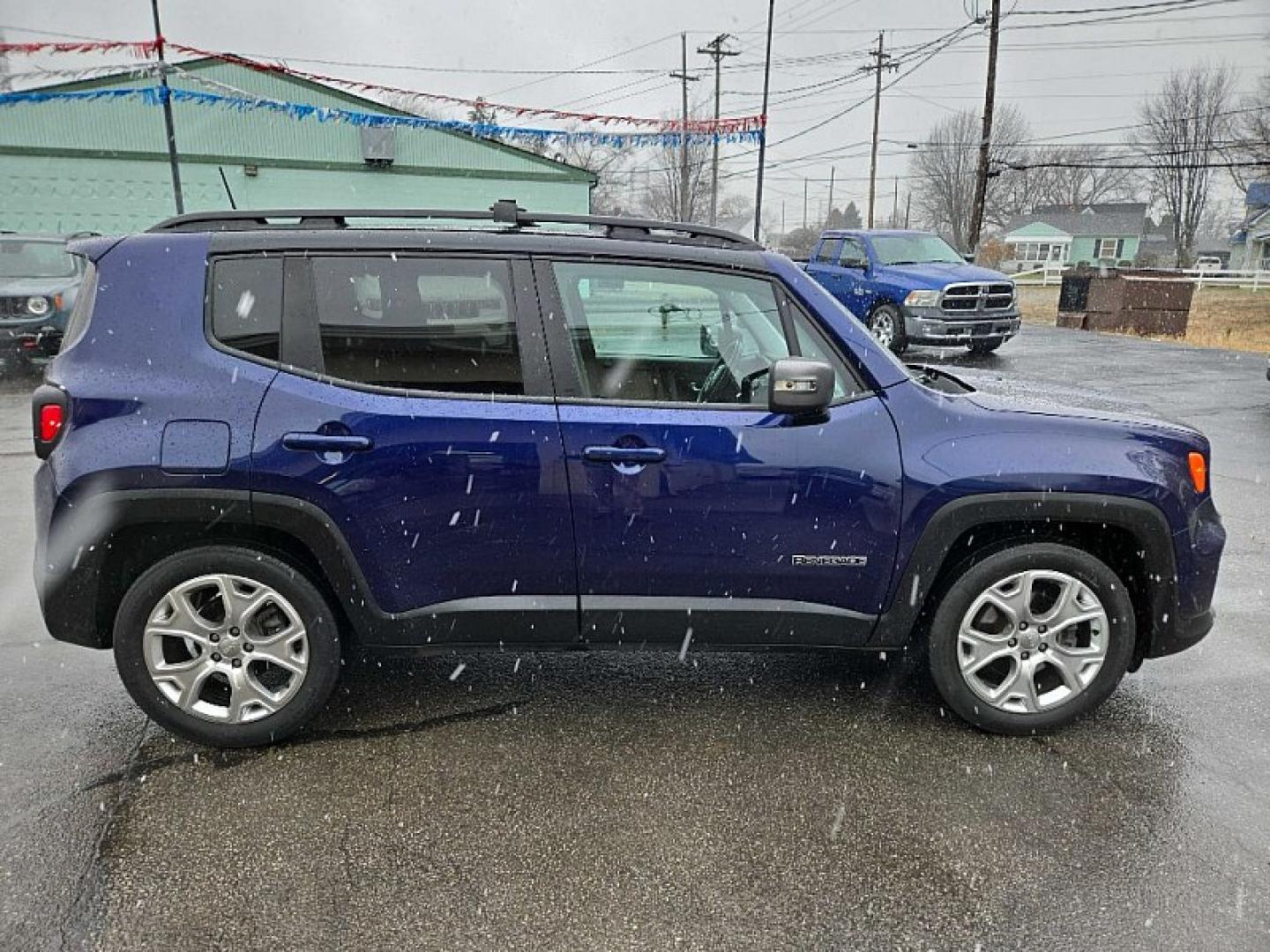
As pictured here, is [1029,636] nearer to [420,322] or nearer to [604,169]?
[420,322]

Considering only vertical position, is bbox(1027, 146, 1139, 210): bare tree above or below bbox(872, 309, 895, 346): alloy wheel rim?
above

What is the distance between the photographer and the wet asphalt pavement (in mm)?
2332

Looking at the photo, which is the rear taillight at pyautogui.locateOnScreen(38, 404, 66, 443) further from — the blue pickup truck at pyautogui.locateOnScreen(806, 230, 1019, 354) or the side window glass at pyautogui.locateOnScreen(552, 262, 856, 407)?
the blue pickup truck at pyautogui.locateOnScreen(806, 230, 1019, 354)

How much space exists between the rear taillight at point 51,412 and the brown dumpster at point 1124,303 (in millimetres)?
21759

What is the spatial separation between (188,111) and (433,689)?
2824 centimetres

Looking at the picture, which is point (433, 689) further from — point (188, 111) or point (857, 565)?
point (188, 111)

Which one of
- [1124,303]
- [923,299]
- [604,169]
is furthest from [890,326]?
[604,169]

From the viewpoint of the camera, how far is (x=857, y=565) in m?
3.09

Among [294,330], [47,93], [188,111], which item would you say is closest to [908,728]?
[294,330]

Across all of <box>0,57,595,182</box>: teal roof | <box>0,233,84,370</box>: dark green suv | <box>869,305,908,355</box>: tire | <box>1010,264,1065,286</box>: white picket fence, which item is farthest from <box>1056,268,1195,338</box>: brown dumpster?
<box>1010,264,1065,286</box>: white picket fence

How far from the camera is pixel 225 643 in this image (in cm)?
307

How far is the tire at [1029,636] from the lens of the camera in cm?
315

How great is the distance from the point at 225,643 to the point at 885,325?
1262cm

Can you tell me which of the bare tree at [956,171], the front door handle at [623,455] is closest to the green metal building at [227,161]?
the front door handle at [623,455]
